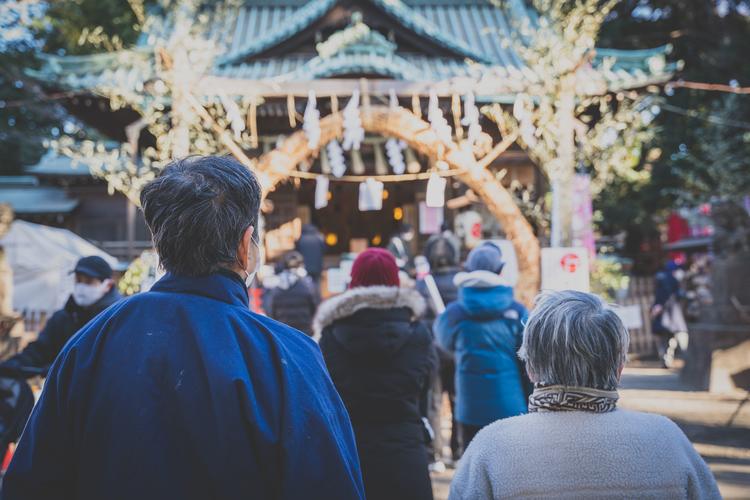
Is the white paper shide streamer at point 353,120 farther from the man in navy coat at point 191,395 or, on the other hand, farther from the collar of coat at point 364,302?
the man in navy coat at point 191,395

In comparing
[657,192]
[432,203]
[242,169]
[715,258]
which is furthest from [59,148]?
[657,192]

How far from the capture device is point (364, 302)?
12.0 feet

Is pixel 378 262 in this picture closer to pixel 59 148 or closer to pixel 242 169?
pixel 242 169

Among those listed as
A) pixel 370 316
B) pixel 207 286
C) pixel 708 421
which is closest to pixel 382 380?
pixel 370 316

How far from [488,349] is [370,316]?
151 centimetres

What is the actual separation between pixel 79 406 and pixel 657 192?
21270 millimetres

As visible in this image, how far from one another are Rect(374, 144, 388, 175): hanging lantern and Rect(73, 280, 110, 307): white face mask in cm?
907

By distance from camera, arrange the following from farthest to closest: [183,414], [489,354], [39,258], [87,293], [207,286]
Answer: [39,258] → [489,354] → [87,293] → [207,286] → [183,414]

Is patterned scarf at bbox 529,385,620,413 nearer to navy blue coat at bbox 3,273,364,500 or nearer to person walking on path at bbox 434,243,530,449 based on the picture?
navy blue coat at bbox 3,273,364,500

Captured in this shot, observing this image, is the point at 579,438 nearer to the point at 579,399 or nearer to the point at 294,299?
the point at 579,399

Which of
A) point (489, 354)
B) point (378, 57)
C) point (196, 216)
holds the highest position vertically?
point (378, 57)

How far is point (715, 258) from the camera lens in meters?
11.8

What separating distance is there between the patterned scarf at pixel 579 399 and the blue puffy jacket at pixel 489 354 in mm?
2646

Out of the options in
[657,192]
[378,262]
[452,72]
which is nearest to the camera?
[378,262]
